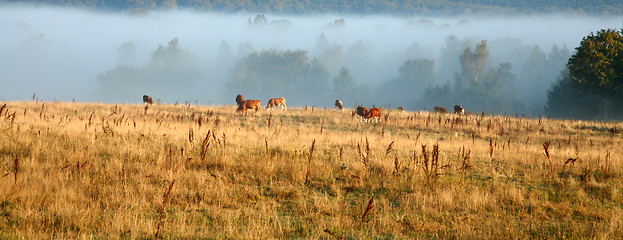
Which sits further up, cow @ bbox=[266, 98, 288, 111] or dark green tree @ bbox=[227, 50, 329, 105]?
dark green tree @ bbox=[227, 50, 329, 105]

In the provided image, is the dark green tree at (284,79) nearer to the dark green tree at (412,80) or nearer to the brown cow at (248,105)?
the dark green tree at (412,80)

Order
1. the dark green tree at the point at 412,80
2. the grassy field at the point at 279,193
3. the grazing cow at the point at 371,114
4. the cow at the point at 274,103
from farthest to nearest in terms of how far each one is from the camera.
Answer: the dark green tree at the point at 412,80 < the cow at the point at 274,103 < the grazing cow at the point at 371,114 < the grassy field at the point at 279,193

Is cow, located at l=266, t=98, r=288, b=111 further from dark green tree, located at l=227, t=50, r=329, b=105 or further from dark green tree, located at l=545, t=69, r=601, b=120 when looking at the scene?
dark green tree, located at l=227, t=50, r=329, b=105

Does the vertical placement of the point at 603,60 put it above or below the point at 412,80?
below

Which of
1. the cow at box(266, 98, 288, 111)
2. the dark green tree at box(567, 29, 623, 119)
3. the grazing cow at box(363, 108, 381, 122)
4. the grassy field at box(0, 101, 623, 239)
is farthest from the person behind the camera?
the dark green tree at box(567, 29, 623, 119)

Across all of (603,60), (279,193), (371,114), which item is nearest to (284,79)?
(603,60)

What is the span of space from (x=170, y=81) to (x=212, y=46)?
73.3 meters

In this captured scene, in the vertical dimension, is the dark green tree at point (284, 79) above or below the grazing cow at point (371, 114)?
above

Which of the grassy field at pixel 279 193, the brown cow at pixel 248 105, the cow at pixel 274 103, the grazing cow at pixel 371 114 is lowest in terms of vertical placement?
the grassy field at pixel 279 193

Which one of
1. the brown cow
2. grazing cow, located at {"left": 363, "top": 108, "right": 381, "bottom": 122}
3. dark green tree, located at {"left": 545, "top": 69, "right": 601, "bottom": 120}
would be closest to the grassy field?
grazing cow, located at {"left": 363, "top": 108, "right": 381, "bottom": 122}

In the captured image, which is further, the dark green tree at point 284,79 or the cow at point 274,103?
the dark green tree at point 284,79

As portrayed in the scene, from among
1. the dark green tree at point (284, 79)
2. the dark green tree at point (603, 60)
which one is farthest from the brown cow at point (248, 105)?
the dark green tree at point (284, 79)

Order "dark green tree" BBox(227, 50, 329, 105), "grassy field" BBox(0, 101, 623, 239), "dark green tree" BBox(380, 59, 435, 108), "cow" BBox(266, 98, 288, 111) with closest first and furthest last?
"grassy field" BBox(0, 101, 623, 239)
"cow" BBox(266, 98, 288, 111)
"dark green tree" BBox(227, 50, 329, 105)
"dark green tree" BBox(380, 59, 435, 108)

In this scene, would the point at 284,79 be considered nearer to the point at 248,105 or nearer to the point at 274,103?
the point at 274,103
